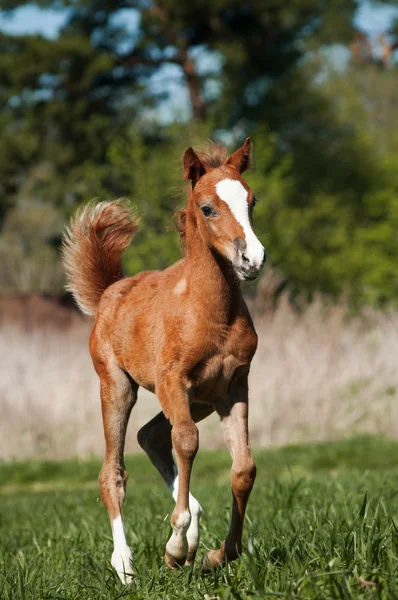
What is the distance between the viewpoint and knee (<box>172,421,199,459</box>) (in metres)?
4.53

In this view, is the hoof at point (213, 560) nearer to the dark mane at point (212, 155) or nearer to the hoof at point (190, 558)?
the hoof at point (190, 558)

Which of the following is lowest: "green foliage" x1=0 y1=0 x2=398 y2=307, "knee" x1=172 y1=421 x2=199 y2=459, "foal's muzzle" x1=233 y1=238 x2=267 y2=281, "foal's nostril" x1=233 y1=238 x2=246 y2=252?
"knee" x1=172 y1=421 x2=199 y2=459

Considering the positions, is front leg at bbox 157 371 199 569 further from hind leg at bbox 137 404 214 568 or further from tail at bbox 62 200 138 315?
tail at bbox 62 200 138 315

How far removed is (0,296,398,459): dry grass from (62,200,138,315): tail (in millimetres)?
8852

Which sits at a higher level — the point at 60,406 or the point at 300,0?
the point at 300,0

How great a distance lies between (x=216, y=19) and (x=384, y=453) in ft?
68.6

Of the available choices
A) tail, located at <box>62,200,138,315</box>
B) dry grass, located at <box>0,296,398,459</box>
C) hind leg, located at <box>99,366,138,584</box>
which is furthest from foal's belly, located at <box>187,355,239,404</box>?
dry grass, located at <box>0,296,398,459</box>

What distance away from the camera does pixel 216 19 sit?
3048cm

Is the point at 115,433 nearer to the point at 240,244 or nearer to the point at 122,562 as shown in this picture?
the point at 122,562

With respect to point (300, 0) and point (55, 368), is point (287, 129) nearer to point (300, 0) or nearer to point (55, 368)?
point (300, 0)

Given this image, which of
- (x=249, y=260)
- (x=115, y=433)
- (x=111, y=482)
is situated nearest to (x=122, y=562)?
(x=111, y=482)

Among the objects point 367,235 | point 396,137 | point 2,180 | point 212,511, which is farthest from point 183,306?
point 396,137

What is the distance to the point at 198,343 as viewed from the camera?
15.1 ft

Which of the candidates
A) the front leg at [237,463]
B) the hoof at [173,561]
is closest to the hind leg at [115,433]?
the hoof at [173,561]
